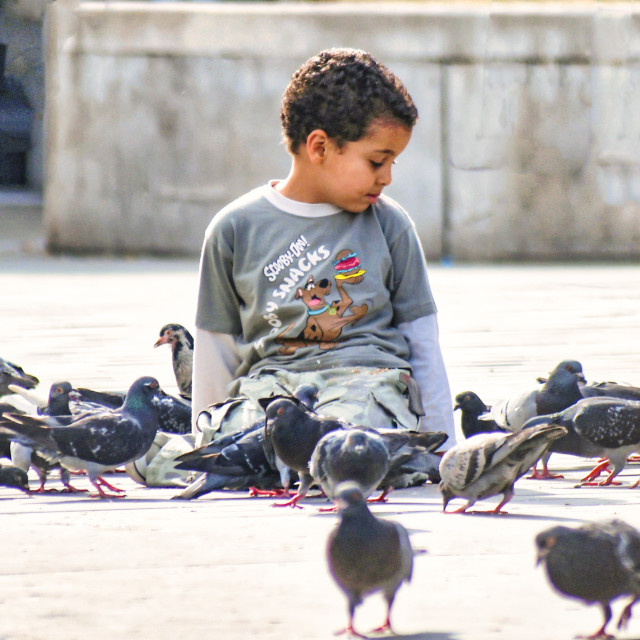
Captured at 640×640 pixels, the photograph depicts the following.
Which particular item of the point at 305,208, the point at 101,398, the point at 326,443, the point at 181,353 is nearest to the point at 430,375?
the point at 305,208

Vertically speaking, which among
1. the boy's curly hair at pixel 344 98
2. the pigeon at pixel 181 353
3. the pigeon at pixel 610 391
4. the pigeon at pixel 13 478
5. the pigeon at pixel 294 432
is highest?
the boy's curly hair at pixel 344 98

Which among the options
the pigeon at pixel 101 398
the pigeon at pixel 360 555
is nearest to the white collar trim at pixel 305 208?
the pigeon at pixel 101 398

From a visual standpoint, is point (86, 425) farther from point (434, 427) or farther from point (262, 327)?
point (434, 427)

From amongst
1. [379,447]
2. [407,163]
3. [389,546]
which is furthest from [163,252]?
[389,546]

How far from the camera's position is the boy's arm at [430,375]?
482cm

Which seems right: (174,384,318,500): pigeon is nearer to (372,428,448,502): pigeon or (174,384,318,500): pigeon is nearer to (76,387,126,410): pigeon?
(372,428,448,502): pigeon

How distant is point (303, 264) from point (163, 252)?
436 inches

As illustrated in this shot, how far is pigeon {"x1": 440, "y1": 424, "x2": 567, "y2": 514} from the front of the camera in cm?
389

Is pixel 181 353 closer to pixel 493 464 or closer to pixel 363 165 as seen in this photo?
pixel 363 165

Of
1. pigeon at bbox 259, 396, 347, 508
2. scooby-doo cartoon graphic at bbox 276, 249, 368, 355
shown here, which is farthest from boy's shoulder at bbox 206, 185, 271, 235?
pigeon at bbox 259, 396, 347, 508

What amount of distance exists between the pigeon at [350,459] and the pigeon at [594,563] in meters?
0.98

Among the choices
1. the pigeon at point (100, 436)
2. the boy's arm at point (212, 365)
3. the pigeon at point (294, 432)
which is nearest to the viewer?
the pigeon at point (294, 432)

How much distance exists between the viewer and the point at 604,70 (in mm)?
15148

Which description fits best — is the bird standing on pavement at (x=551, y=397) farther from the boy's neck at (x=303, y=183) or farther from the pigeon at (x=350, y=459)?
the pigeon at (x=350, y=459)
